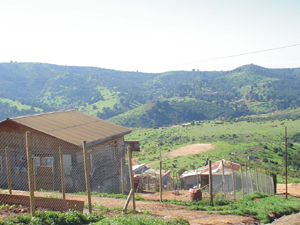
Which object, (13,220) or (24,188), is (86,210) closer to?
(13,220)

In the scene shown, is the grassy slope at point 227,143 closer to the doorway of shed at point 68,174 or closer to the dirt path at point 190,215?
the doorway of shed at point 68,174

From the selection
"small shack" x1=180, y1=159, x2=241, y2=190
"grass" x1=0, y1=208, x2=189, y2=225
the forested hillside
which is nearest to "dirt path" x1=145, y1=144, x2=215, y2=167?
"small shack" x1=180, y1=159, x2=241, y2=190

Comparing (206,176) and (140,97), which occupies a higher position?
(140,97)

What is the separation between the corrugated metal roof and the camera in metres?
16.6

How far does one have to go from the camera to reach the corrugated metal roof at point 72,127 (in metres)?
16.6

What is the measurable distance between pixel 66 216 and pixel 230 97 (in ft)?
536

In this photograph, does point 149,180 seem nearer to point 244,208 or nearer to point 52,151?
point 52,151

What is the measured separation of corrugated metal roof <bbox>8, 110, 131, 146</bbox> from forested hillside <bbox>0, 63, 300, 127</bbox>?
98.5 m

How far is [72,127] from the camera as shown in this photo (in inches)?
737

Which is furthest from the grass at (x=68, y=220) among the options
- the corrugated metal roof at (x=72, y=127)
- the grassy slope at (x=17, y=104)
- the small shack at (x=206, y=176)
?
the grassy slope at (x=17, y=104)

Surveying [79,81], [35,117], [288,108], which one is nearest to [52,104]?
[79,81]

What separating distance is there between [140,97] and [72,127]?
15389cm

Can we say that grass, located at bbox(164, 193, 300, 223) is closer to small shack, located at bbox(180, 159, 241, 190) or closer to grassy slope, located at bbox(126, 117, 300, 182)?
small shack, located at bbox(180, 159, 241, 190)

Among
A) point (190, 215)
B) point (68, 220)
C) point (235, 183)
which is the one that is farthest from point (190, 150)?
point (68, 220)
